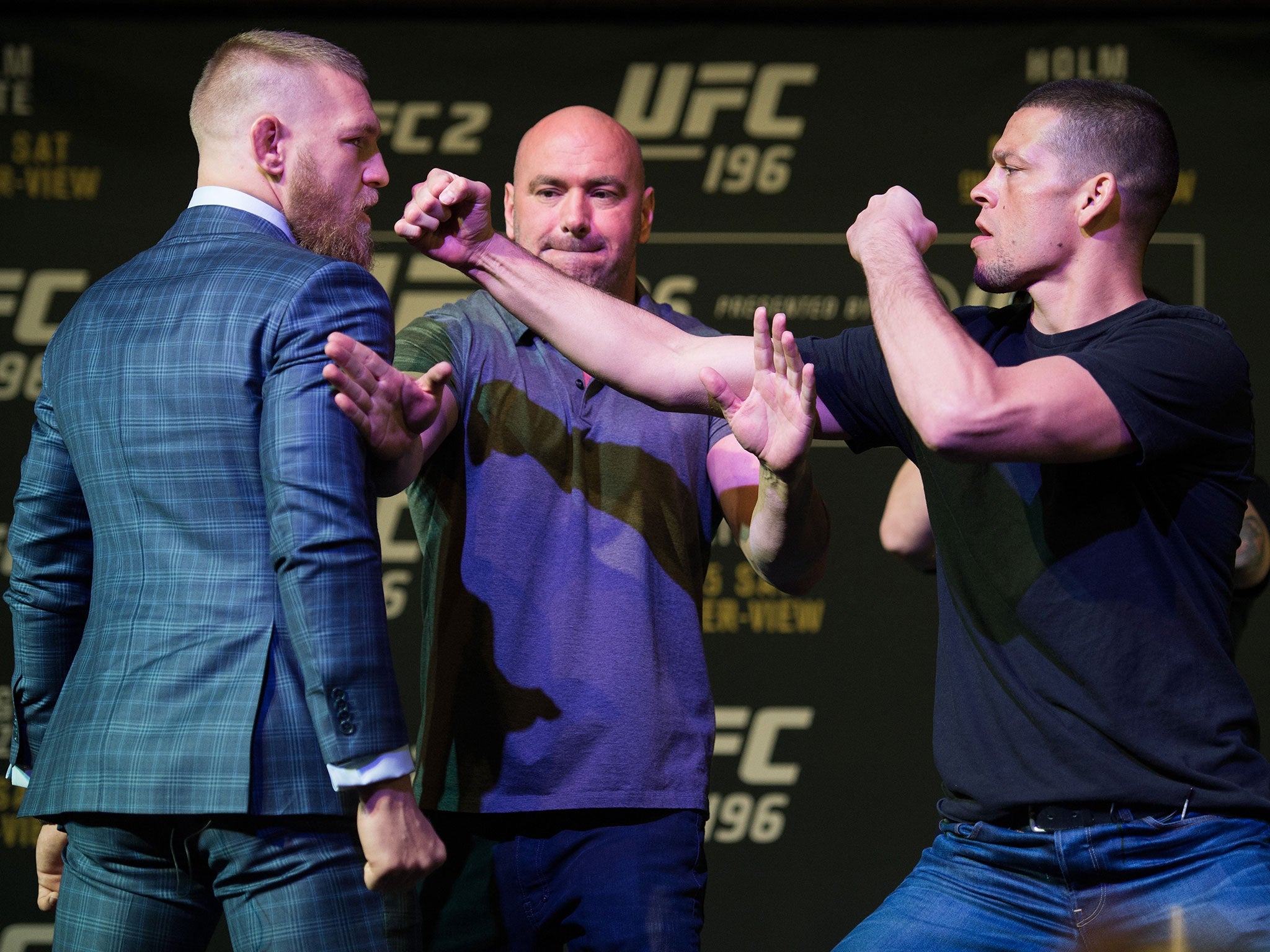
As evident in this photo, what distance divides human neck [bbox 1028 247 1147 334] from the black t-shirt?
4 cm

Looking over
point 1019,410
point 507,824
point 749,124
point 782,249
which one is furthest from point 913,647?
point 1019,410

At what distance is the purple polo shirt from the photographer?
2191 mm

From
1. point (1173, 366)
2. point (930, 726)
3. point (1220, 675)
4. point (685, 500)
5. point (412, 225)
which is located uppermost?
point (412, 225)

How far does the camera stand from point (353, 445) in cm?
180

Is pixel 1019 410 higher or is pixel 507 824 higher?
pixel 1019 410

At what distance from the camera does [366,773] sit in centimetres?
171

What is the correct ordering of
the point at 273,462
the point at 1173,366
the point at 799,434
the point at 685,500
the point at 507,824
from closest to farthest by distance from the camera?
1. the point at 273,462
2. the point at 1173,366
3. the point at 799,434
4. the point at 507,824
5. the point at 685,500

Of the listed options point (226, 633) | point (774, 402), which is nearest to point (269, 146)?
point (226, 633)

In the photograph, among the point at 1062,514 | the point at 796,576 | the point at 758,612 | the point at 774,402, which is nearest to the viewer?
the point at 1062,514

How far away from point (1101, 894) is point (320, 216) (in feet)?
4.82

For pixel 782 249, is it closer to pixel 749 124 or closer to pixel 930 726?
pixel 749 124

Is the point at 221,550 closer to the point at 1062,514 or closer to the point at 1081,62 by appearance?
the point at 1062,514

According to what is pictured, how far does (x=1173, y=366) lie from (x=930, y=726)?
1.94 metres

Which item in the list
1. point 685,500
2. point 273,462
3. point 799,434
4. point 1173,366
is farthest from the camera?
point 685,500
